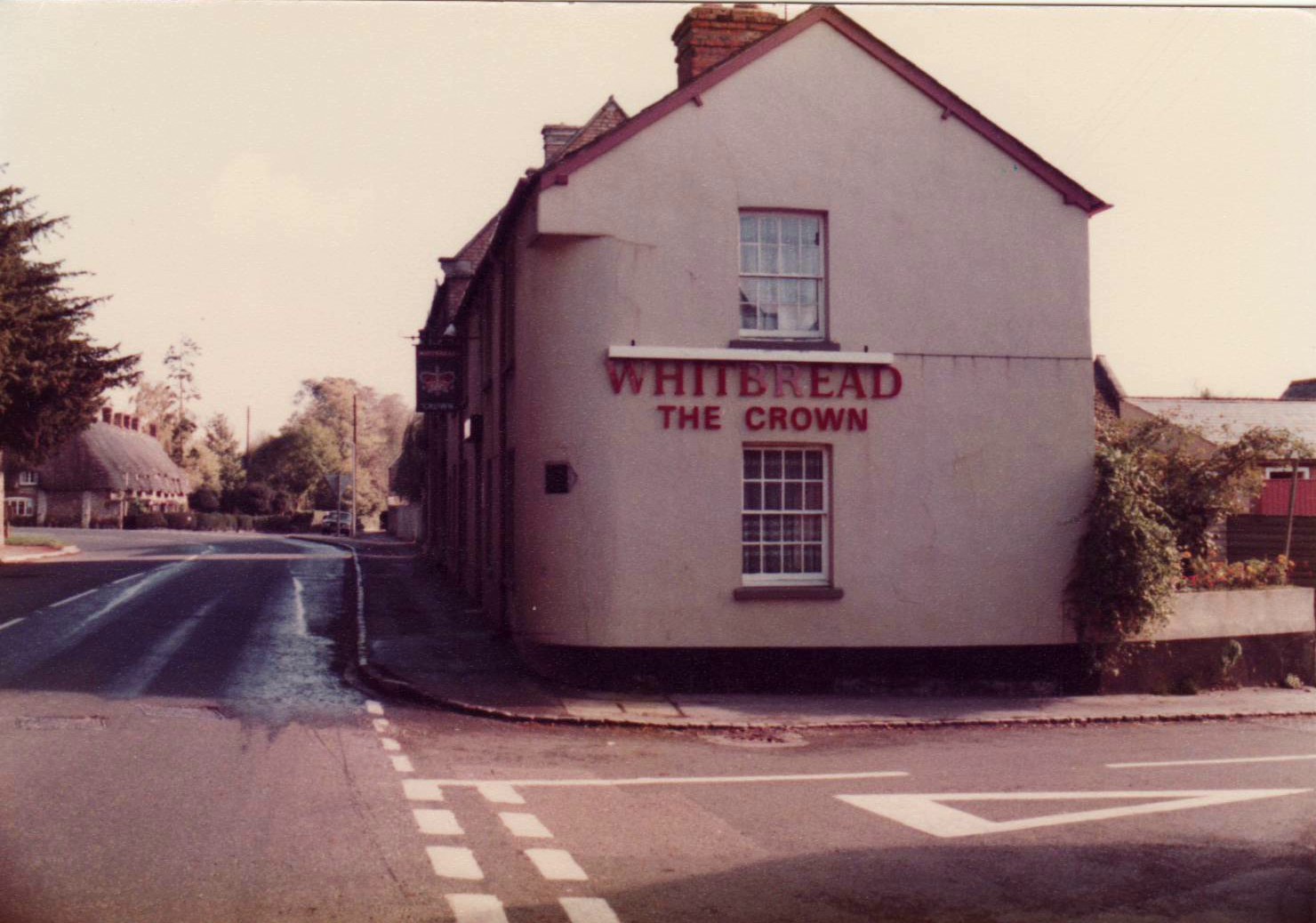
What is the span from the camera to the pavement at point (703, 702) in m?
13.2

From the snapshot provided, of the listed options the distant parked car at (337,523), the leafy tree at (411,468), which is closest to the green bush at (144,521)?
the distant parked car at (337,523)

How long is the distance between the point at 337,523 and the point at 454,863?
6723 cm

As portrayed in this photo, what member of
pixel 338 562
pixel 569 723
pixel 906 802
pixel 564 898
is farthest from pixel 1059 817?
pixel 338 562

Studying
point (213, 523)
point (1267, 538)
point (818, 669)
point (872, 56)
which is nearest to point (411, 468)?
point (213, 523)

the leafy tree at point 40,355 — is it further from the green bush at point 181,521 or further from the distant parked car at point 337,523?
the green bush at point 181,521

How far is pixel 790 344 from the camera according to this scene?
49.7 ft

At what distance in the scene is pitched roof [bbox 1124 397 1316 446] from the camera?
36.6 metres

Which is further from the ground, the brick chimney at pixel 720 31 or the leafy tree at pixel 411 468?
the brick chimney at pixel 720 31

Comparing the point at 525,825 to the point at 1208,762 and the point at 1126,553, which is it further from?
the point at 1126,553

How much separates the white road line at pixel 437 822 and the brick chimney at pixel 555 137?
21.3 meters

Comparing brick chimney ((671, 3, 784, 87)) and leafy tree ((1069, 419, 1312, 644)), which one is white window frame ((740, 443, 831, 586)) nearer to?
leafy tree ((1069, 419, 1312, 644))

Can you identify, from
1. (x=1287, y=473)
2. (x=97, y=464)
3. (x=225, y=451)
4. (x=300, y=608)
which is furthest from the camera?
(x=225, y=451)

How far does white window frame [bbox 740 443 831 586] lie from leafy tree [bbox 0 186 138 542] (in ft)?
74.9

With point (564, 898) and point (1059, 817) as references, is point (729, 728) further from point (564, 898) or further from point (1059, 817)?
point (564, 898)
